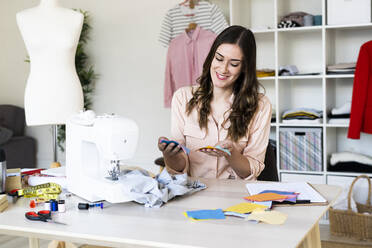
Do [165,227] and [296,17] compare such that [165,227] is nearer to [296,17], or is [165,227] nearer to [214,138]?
[214,138]

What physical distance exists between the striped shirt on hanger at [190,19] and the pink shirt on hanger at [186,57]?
0.21ft

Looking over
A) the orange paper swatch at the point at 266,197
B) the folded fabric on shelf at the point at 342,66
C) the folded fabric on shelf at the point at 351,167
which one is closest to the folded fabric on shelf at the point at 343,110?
the folded fabric on shelf at the point at 342,66

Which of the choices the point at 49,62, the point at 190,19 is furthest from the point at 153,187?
the point at 190,19

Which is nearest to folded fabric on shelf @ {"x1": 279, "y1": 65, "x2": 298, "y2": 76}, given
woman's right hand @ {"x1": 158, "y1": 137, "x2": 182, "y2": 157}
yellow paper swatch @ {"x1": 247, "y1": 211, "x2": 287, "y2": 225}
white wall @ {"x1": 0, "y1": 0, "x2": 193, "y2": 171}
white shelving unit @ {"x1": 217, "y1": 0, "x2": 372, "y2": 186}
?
white shelving unit @ {"x1": 217, "y1": 0, "x2": 372, "y2": 186}

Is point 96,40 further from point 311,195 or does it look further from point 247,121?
point 311,195

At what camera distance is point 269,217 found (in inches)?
55.8

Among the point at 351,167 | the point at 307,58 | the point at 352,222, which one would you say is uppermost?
the point at 307,58

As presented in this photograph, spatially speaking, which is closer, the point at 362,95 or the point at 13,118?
the point at 362,95

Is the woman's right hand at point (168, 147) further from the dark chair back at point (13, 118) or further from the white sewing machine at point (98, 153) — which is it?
the dark chair back at point (13, 118)

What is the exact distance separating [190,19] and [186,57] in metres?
0.35

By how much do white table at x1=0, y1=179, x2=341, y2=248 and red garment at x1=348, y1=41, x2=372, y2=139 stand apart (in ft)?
7.23

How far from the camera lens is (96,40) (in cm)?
517

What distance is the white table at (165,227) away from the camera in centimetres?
124

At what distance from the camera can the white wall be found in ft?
16.1
